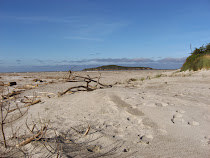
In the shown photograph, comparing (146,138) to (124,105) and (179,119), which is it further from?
(124,105)

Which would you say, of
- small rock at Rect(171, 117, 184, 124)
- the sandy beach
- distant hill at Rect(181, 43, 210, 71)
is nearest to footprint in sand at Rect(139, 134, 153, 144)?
the sandy beach

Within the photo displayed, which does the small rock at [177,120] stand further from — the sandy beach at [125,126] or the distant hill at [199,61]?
the distant hill at [199,61]

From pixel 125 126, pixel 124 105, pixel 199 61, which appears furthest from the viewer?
pixel 199 61

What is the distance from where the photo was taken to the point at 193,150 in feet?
5.35

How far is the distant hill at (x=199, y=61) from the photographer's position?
32.8ft

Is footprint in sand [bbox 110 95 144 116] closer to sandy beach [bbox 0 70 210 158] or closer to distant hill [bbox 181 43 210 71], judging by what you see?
sandy beach [bbox 0 70 210 158]

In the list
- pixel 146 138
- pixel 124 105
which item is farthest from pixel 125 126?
pixel 124 105

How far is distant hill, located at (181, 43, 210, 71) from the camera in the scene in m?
10.0

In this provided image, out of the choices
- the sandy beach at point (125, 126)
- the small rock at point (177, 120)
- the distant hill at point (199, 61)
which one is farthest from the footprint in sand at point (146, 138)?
the distant hill at point (199, 61)

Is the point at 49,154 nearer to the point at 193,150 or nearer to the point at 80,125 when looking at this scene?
the point at 80,125

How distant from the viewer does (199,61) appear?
34.3ft

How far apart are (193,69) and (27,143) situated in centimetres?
1105

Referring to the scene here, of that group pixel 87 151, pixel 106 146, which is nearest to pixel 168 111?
pixel 106 146

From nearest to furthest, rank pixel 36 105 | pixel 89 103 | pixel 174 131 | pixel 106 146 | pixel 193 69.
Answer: pixel 106 146, pixel 174 131, pixel 89 103, pixel 36 105, pixel 193 69
